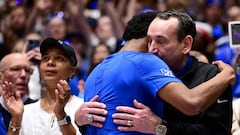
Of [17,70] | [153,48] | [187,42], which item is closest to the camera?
[153,48]

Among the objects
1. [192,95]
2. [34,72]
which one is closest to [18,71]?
[34,72]

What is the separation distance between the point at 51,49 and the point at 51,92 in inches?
12.7

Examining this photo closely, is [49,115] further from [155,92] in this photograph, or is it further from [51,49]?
[155,92]

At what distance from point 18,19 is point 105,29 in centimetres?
133

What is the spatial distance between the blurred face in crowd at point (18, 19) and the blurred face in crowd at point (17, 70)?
12.2 feet

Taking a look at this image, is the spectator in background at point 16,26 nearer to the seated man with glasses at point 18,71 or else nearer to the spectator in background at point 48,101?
the seated man with glasses at point 18,71

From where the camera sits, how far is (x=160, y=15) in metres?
4.34

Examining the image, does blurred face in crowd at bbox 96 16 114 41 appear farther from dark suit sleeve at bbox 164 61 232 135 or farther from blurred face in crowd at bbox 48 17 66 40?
dark suit sleeve at bbox 164 61 232 135

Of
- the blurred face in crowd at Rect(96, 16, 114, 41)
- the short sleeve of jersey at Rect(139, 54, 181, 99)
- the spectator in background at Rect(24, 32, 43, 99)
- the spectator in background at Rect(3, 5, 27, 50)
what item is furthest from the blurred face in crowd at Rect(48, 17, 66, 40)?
the short sleeve of jersey at Rect(139, 54, 181, 99)

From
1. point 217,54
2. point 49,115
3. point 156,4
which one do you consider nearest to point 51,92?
point 49,115

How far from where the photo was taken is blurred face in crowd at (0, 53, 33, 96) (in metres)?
6.15

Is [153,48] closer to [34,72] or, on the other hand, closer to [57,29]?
[34,72]

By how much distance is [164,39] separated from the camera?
4.24m

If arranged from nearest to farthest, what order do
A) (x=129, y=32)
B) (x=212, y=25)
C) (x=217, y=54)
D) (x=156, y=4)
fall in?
(x=129, y=32) → (x=217, y=54) → (x=212, y=25) → (x=156, y=4)
